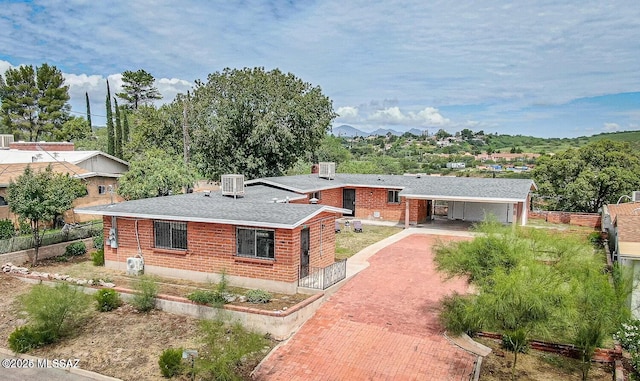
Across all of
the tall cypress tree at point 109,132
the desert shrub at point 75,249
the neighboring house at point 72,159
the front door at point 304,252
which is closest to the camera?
the front door at point 304,252

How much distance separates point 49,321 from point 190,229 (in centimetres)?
521

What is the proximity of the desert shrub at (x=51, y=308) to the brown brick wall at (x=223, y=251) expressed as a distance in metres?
4.19

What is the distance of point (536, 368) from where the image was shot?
10234 millimetres

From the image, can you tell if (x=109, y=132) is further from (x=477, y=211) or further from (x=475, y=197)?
(x=475, y=197)

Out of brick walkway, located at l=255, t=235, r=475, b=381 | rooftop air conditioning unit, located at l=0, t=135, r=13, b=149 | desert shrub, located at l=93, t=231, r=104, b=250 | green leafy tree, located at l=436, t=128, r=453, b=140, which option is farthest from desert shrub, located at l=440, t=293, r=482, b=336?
green leafy tree, located at l=436, t=128, r=453, b=140

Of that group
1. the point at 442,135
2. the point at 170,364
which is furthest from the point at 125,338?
the point at 442,135

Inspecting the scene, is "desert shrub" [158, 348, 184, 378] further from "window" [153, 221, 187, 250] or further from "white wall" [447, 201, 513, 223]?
"white wall" [447, 201, 513, 223]

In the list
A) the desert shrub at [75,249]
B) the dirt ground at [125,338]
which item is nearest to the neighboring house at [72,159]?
the desert shrub at [75,249]

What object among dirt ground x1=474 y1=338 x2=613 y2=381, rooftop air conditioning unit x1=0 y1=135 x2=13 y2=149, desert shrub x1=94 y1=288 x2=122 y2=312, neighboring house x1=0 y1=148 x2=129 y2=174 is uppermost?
rooftop air conditioning unit x1=0 y1=135 x2=13 y2=149

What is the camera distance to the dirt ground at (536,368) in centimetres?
981

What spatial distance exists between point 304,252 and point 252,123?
65.2 ft

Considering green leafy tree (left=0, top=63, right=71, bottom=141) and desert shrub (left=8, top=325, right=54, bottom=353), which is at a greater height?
green leafy tree (left=0, top=63, right=71, bottom=141)

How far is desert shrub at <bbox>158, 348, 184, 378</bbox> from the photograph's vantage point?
9906mm

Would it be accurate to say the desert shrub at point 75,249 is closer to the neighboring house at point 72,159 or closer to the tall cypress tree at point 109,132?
the neighboring house at point 72,159
